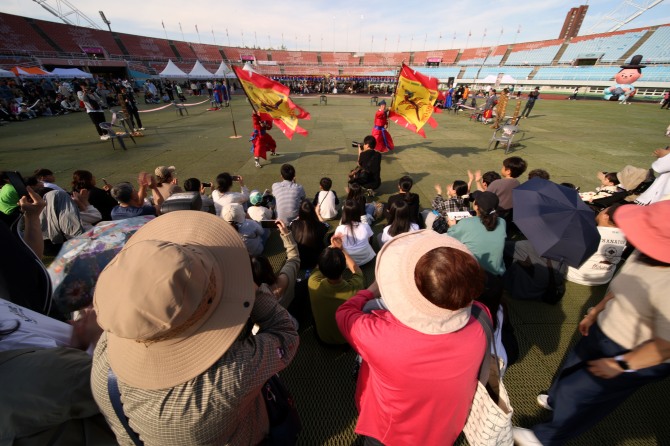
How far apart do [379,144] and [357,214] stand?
17.6 feet

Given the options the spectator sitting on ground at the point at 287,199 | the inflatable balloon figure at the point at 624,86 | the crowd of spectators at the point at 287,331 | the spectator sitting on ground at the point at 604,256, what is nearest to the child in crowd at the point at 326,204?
the spectator sitting on ground at the point at 287,199

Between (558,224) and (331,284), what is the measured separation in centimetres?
221

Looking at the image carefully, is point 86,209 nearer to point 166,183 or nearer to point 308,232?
point 166,183

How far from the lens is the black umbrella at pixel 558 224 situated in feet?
7.77

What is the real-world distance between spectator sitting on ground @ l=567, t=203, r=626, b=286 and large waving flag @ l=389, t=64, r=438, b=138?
177 inches

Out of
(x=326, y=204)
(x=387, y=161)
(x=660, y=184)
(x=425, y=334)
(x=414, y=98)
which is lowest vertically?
(x=387, y=161)

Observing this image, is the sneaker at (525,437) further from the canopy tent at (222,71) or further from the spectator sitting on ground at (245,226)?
the canopy tent at (222,71)

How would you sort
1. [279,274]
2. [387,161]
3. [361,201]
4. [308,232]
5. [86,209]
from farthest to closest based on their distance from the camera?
[387,161]
[361,201]
[86,209]
[308,232]
[279,274]

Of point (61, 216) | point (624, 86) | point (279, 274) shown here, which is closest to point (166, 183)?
point (61, 216)

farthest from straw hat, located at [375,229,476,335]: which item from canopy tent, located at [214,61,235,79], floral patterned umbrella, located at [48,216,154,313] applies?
canopy tent, located at [214,61,235,79]

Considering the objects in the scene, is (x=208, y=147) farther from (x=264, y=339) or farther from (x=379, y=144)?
(x=264, y=339)

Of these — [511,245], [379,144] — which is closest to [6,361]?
[511,245]

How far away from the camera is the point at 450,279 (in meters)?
1.00

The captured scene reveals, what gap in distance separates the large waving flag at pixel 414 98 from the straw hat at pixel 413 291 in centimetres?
658
